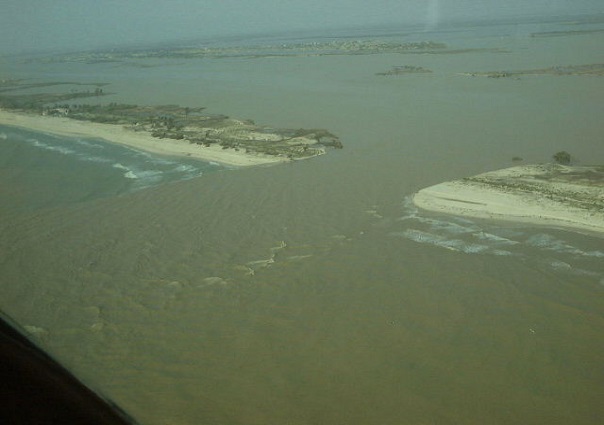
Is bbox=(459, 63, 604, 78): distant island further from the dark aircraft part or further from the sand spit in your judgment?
the dark aircraft part

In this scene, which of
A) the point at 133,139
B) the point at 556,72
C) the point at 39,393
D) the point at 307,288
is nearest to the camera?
the point at 39,393

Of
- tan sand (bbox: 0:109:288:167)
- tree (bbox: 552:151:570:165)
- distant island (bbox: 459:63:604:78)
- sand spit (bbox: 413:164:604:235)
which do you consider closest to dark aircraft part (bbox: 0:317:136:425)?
sand spit (bbox: 413:164:604:235)

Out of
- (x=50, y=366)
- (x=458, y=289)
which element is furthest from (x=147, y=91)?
(x=50, y=366)

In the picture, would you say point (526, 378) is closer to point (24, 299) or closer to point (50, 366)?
point (50, 366)

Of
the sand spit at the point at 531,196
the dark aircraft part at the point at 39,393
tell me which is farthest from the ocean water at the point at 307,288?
the sand spit at the point at 531,196

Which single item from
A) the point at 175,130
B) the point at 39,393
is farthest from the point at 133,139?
the point at 39,393

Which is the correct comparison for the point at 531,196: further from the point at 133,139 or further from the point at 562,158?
the point at 133,139
